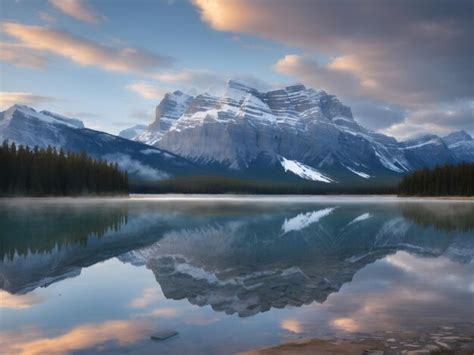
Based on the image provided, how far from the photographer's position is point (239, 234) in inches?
1745

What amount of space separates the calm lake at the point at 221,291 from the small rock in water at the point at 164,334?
214mm

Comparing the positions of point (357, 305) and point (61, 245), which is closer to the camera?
point (357, 305)

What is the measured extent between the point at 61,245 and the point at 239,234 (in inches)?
637

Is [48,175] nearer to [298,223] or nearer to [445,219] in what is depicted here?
[298,223]

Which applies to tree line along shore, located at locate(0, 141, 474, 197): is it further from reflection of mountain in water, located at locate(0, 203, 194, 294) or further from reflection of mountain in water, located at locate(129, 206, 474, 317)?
reflection of mountain in water, located at locate(129, 206, 474, 317)

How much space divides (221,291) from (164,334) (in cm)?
691

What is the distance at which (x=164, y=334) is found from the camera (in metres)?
14.1

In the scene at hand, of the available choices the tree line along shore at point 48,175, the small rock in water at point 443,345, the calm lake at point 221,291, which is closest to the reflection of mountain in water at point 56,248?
the calm lake at point 221,291

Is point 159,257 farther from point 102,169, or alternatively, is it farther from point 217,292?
point 102,169

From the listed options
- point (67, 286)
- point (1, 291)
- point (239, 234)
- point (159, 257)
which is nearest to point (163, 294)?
point (67, 286)

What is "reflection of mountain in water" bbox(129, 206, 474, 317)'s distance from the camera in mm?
20203

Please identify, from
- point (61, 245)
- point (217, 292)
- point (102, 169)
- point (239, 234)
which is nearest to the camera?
point (217, 292)

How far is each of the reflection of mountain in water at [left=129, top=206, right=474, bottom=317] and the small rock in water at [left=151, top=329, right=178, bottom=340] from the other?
329 centimetres

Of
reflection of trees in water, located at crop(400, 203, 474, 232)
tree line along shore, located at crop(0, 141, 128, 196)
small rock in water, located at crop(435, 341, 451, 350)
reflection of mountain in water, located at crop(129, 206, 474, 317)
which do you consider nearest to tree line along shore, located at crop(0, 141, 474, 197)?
tree line along shore, located at crop(0, 141, 128, 196)
